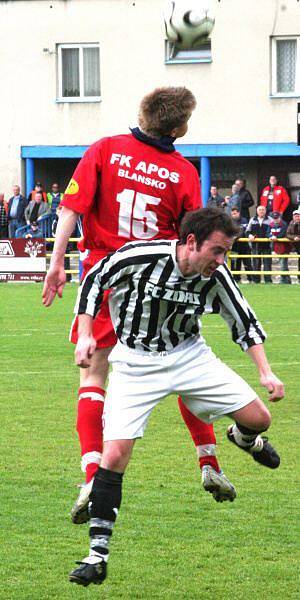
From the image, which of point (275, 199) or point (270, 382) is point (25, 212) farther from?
point (270, 382)

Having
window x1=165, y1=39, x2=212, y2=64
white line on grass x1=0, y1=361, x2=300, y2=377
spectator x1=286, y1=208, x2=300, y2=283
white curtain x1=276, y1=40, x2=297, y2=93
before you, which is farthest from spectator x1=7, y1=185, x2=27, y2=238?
white line on grass x1=0, y1=361, x2=300, y2=377

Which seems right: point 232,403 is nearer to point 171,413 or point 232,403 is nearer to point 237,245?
point 171,413

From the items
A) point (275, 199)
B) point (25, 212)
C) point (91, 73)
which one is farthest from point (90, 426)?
point (91, 73)

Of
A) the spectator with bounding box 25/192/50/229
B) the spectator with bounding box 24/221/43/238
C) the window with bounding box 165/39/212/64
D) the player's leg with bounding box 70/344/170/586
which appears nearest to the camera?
the player's leg with bounding box 70/344/170/586

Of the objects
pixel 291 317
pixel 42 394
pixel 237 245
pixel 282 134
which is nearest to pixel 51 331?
pixel 291 317

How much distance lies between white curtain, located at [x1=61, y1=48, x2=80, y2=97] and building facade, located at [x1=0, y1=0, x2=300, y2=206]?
3 centimetres

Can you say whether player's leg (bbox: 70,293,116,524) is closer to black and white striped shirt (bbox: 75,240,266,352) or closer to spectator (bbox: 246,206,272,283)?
black and white striped shirt (bbox: 75,240,266,352)

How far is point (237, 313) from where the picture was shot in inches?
250

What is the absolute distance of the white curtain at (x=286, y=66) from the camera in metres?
34.7

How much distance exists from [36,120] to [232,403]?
30.9 meters

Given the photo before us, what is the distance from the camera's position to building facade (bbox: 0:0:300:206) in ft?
113

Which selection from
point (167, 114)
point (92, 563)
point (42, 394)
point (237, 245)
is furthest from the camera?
point (237, 245)

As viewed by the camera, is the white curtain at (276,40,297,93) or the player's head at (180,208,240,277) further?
the white curtain at (276,40,297,93)

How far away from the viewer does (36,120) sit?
36.4 m
